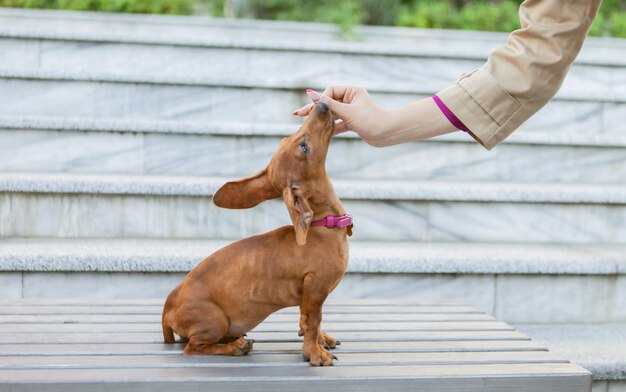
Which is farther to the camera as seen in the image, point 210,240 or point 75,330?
point 210,240

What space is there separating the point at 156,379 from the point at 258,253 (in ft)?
1.22

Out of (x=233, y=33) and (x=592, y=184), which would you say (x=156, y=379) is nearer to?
(x=592, y=184)

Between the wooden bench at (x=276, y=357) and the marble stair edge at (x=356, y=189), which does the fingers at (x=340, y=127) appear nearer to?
the wooden bench at (x=276, y=357)

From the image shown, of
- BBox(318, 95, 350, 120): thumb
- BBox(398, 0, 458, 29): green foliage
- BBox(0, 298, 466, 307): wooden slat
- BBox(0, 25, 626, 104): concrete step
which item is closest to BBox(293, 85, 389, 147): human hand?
BBox(318, 95, 350, 120): thumb

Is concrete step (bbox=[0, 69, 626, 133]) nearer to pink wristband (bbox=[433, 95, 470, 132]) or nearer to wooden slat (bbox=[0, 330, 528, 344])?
wooden slat (bbox=[0, 330, 528, 344])

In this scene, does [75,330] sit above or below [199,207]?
below

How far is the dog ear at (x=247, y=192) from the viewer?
1881 mm

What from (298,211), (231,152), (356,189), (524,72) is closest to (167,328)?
(298,211)

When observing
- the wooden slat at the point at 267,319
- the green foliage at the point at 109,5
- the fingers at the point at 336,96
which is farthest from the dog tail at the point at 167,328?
the green foliage at the point at 109,5

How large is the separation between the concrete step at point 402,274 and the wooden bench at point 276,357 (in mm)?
343

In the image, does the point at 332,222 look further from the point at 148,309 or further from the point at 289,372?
the point at 148,309

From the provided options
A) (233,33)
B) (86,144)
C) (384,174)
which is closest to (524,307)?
(384,174)

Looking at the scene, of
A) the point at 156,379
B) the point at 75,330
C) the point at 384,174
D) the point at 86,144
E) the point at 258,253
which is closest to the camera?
the point at 156,379

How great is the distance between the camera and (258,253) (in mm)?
1904
